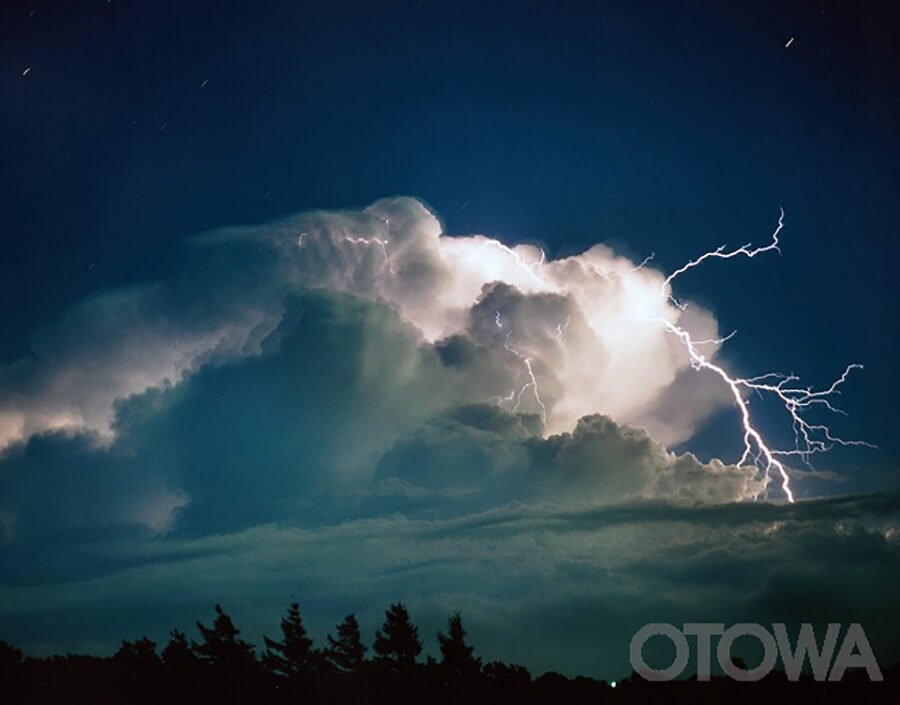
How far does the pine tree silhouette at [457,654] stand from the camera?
28.7m

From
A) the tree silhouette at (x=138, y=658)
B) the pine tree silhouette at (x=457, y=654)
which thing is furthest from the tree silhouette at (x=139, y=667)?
the pine tree silhouette at (x=457, y=654)

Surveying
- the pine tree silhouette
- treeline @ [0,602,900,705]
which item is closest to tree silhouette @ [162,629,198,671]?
treeline @ [0,602,900,705]

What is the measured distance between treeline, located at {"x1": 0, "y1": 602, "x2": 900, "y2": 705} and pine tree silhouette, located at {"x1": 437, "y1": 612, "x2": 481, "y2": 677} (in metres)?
0.03

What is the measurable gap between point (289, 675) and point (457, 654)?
696 centimetres

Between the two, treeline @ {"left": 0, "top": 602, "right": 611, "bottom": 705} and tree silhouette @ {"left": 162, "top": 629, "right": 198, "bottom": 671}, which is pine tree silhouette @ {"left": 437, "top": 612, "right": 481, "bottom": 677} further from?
tree silhouette @ {"left": 162, "top": 629, "right": 198, "bottom": 671}

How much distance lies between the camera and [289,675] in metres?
31.2

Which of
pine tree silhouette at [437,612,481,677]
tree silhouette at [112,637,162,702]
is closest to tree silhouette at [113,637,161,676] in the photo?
tree silhouette at [112,637,162,702]

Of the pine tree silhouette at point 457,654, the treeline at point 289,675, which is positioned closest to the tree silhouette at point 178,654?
the treeline at point 289,675

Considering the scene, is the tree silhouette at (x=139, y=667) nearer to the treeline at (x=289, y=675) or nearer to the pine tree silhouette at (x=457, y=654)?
the treeline at (x=289, y=675)

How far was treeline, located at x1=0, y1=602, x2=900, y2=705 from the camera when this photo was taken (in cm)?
2730

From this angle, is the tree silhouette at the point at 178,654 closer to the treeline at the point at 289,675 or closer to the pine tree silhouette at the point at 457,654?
the treeline at the point at 289,675

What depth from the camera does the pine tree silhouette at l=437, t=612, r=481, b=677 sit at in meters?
28.7

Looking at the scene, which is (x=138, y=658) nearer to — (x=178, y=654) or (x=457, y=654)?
(x=178, y=654)

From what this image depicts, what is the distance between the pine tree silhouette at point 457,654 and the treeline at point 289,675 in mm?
34
